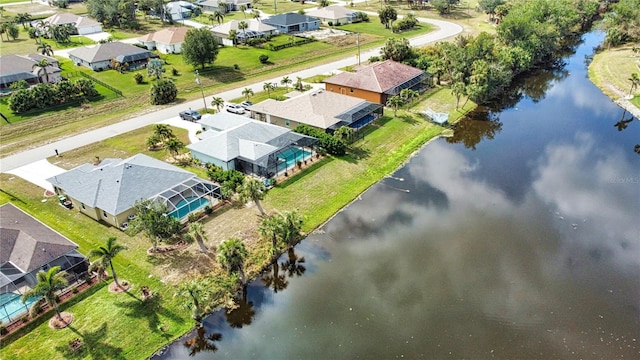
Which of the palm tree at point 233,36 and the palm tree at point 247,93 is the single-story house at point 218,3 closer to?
the palm tree at point 233,36

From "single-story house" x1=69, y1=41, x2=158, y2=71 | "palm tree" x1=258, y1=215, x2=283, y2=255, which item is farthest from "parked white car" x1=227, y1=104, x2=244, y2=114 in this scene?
"single-story house" x1=69, y1=41, x2=158, y2=71

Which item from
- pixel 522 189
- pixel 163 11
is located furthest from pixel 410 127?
pixel 163 11

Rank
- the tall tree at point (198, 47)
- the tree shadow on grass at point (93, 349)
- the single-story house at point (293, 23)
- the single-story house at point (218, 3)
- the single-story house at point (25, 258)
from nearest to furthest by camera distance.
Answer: the tree shadow on grass at point (93, 349) → the single-story house at point (25, 258) → the tall tree at point (198, 47) → the single-story house at point (293, 23) → the single-story house at point (218, 3)

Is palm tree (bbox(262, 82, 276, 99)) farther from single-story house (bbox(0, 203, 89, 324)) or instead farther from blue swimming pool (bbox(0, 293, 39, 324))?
blue swimming pool (bbox(0, 293, 39, 324))

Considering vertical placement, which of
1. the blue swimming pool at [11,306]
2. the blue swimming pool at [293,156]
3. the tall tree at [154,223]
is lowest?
the blue swimming pool at [11,306]

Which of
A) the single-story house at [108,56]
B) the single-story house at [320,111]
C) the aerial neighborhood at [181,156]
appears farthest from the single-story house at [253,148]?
the single-story house at [108,56]

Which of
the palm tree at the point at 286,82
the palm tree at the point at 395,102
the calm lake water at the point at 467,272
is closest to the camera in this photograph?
the calm lake water at the point at 467,272

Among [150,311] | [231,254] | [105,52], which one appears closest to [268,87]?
[105,52]

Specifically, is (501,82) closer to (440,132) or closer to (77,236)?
(440,132)
